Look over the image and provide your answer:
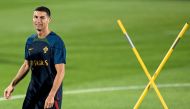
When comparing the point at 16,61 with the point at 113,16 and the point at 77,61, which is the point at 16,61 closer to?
the point at 77,61

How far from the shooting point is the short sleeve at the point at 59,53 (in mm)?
12094

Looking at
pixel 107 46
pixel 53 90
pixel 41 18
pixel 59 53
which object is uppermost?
pixel 41 18

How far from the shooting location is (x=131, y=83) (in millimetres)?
20078

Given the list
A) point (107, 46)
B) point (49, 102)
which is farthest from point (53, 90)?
point (107, 46)

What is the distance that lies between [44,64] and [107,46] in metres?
15.2

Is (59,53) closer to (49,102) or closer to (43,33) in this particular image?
(43,33)

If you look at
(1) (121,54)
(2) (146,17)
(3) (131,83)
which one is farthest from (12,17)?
(3) (131,83)

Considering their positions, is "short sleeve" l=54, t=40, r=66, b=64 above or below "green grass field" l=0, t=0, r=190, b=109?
above

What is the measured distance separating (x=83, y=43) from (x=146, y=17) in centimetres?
843

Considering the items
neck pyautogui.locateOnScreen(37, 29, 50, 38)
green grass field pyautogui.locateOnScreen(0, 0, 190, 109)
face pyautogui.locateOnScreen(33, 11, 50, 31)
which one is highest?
face pyautogui.locateOnScreen(33, 11, 50, 31)

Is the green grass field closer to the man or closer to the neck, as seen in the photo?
the man

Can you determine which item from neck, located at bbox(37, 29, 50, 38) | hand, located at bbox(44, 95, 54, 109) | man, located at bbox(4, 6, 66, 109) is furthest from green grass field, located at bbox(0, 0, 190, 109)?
hand, located at bbox(44, 95, 54, 109)

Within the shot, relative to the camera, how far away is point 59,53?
12.1 m

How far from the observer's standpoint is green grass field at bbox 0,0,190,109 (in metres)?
18.3
